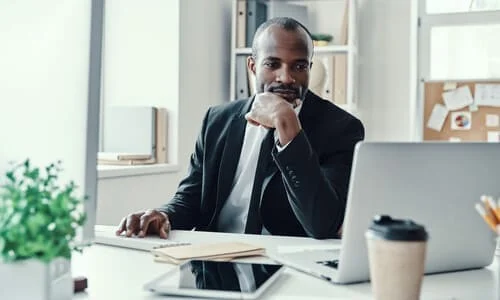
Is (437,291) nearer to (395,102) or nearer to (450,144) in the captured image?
(450,144)

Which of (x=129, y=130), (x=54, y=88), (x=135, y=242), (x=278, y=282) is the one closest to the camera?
(x=54, y=88)

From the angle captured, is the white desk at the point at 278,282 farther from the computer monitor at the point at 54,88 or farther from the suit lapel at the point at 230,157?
the suit lapel at the point at 230,157

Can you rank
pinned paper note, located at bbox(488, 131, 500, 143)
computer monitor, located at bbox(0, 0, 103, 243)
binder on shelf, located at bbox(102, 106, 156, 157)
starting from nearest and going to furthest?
computer monitor, located at bbox(0, 0, 103, 243) → binder on shelf, located at bbox(102, 106, 156, 157) → pinned paper note, located at bbox(488, 131, 500, 143)

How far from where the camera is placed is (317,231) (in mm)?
1383

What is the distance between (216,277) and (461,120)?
2.54 metres

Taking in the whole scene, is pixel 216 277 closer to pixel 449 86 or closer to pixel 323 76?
pixel 323 76

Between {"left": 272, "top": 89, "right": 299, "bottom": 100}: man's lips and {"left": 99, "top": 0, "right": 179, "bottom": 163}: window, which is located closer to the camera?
{"left": 272, "top": 89, "right": 299, "bottom": 100}: man's lips

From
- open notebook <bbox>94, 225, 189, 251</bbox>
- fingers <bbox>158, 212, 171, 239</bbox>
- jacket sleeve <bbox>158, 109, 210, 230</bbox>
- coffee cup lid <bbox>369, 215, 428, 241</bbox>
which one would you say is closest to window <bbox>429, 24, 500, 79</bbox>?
jacket sleeve <bbox>158, 109, 210, 230</bbox>

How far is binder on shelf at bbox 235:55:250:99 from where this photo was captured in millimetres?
3318

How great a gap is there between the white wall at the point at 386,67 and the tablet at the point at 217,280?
2403mm

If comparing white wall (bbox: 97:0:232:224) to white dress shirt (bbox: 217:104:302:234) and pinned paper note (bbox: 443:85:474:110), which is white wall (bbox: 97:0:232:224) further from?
pinned paper note (bbox: 443:85:474:110)

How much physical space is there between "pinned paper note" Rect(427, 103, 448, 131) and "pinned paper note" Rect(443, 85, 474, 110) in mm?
32

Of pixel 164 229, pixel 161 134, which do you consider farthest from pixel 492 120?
pixel 164 229

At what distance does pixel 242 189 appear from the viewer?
5.66 feet
